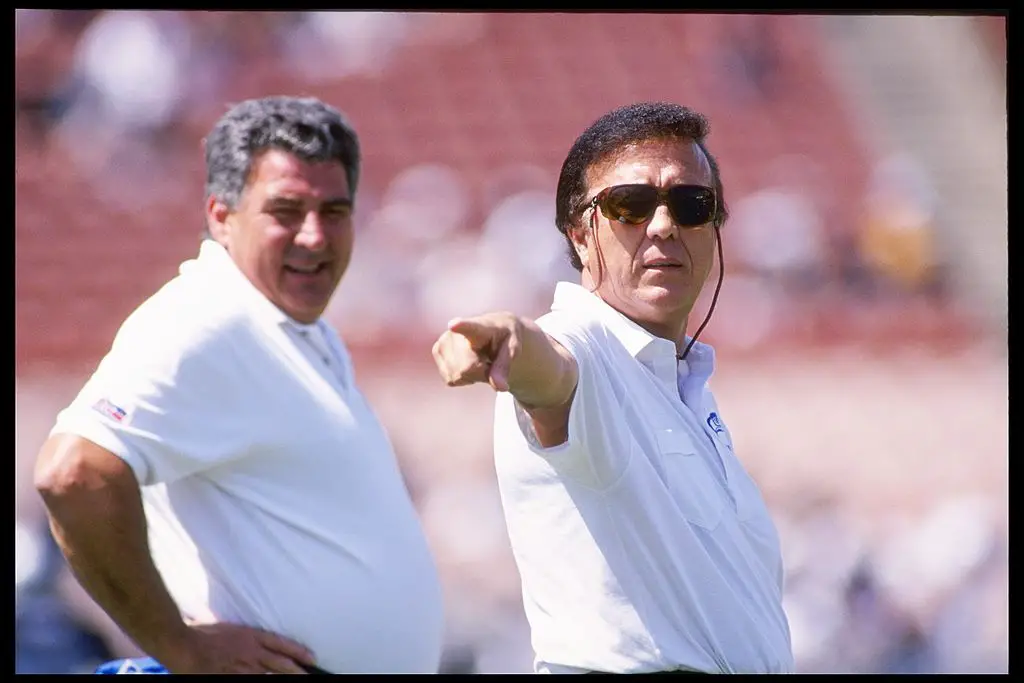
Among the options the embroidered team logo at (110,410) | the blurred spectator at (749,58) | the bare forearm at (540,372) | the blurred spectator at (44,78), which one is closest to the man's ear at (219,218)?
the embroidered team logo at (110,410)

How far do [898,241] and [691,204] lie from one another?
5.70 metres

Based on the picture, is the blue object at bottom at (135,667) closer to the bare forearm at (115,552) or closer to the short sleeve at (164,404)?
the bare forearm at (115,552)

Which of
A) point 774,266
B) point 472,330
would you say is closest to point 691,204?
point 472,330

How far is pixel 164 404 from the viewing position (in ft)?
6.16

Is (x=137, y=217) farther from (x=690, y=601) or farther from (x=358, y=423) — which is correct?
(x=690, y=601)

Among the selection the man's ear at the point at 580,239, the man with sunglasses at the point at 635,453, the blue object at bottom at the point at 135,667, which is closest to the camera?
the man with sunglasses at the point at 635,453

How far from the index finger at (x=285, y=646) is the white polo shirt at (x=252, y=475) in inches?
1.0

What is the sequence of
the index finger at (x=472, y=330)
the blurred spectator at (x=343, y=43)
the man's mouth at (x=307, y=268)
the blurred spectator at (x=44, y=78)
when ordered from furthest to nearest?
the blurred spectator at (x=343, y=43), the blurred spectator at (x=44, y=78), the man's mouth at (x=307, y=268), the index finger at (x=472, y=330)

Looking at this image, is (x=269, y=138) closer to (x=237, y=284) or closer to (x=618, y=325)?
(x=237, y=284)

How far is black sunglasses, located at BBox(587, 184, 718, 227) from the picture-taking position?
5.85ft

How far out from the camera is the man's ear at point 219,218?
2340 millimetres

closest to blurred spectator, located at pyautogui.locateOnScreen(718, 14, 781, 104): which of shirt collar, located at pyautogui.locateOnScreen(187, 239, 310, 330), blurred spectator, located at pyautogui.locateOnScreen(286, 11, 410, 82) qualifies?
blurred spectator, located at pyautogui.locateOnScreen(286, 11, 410, 82)

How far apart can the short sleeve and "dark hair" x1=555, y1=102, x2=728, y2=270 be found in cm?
55

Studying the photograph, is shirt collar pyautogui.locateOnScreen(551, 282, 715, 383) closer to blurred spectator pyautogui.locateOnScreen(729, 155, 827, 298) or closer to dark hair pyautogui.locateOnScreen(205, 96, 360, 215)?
dark hair pyautogui.locateOnScreen(205, 96, 360, 215)
